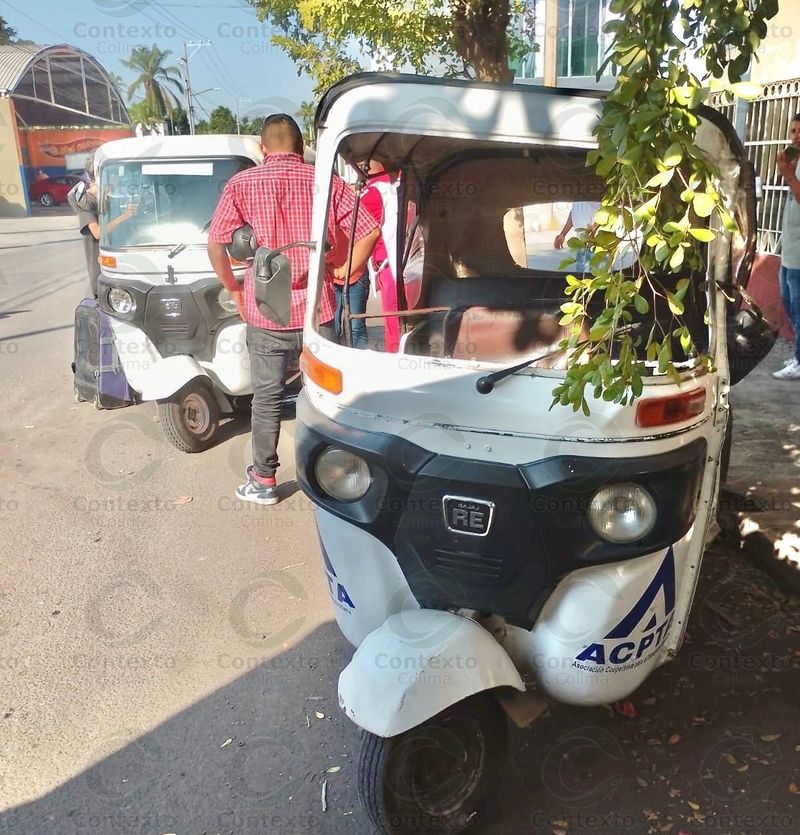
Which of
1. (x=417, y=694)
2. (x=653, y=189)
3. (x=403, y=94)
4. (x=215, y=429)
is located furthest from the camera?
(x=215, y=429)

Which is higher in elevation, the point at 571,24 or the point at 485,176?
the point at 571,24

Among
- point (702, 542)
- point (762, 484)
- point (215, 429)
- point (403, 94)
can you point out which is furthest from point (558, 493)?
point (215, 429)

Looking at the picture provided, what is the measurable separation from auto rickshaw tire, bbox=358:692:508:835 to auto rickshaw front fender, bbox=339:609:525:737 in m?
0.12

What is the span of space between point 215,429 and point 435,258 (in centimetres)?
A: 264

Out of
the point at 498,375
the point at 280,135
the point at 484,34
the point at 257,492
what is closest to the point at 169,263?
the point at 280,135

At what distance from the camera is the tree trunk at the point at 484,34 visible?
A: 8.25 m

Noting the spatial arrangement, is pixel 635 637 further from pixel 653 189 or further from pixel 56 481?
pixel 56 481

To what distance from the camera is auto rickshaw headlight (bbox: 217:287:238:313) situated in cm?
550

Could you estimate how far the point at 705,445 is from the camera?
242 cm

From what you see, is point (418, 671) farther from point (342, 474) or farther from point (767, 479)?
point (767, 479)

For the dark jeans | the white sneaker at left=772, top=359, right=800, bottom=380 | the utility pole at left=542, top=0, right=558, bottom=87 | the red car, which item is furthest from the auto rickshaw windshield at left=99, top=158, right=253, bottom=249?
the red car

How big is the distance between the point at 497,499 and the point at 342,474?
546mm

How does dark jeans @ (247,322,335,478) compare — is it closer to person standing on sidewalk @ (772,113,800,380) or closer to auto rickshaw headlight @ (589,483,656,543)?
auto rickshaw headlight @ (589,483,656,543)

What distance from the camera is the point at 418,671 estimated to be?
2125mm
